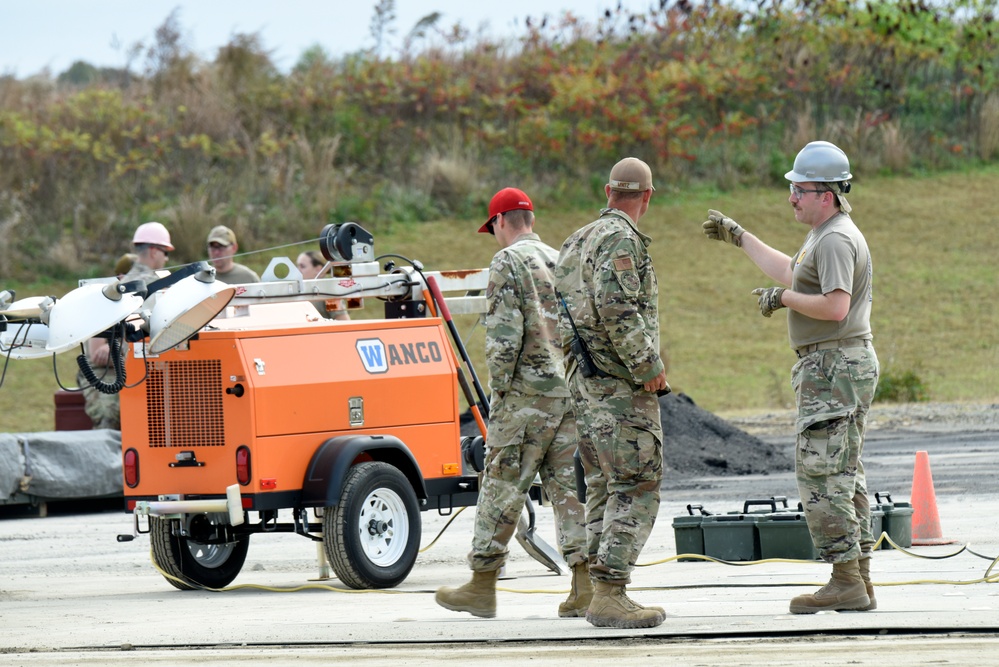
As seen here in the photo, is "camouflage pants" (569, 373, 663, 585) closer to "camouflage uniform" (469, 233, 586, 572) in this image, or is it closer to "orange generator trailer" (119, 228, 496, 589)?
"camouflage uniform" (469, 233, 586, 572)

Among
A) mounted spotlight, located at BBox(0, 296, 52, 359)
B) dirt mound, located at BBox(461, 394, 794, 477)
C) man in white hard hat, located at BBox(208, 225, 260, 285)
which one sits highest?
man in white hard hat, located at BBox(208, 225, 260, 285)

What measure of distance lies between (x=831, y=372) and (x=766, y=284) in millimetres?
22309

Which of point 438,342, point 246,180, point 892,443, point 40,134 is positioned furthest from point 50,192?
point 438,342

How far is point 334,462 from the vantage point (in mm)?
9711

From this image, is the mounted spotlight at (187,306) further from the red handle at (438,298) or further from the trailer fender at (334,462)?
the red handle at (438,298)

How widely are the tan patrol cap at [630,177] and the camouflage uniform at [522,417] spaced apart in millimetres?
873

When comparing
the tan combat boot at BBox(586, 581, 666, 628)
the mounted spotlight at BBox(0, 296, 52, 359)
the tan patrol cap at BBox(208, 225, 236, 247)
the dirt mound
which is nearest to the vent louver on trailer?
the mounted spotlight at BBox(0, 296, 52, 359)

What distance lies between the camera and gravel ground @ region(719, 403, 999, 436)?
20.4m

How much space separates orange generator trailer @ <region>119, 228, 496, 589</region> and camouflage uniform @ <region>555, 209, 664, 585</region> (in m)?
2.71

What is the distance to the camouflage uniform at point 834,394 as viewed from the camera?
→ 7.36 m

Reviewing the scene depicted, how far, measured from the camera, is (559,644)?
22.7 ft

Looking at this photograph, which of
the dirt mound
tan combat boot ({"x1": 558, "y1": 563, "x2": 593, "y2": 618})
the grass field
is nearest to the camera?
tan combat boot ({"x1": 558, "y1": 563, "x2": 593, "y2": 618})

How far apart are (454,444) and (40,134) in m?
21.1

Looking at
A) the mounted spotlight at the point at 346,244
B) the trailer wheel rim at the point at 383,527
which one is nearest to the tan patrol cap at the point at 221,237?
the mounted spotlight at the point at 346,244
